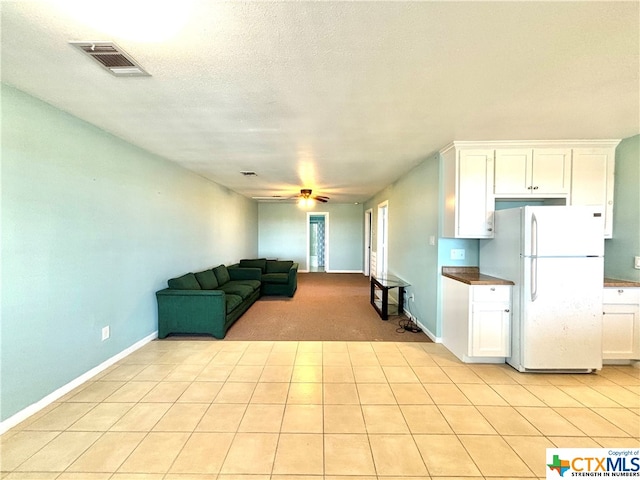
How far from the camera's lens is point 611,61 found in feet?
5.12

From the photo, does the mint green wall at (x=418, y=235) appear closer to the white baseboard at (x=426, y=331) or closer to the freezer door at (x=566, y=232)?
the white baseboard at (x=426, y=331)

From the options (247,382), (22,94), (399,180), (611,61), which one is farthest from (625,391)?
(22,94)

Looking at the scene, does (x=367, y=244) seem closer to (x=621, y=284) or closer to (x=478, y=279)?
(x=478, y=279)

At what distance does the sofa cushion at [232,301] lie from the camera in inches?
147

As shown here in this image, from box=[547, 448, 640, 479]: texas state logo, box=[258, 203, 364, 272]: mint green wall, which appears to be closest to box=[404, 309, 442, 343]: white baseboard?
box=[547, 448, 640, 479]: texas state logo

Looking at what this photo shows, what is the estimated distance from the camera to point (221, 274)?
511 cm

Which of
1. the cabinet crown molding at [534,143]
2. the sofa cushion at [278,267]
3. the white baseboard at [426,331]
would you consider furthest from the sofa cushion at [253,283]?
the cabinet crown molding at [534,143]

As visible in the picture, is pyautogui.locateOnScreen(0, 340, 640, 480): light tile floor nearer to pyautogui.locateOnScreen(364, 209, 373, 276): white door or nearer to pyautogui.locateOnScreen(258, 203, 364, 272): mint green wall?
pyautogui.locateOnScreen(364, 209, 373, 276): white door

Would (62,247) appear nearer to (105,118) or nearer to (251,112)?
(105,118)

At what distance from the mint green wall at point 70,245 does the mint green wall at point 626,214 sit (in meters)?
5.48

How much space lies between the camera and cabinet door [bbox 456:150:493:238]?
9.78 ft

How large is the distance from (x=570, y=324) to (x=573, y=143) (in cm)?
194

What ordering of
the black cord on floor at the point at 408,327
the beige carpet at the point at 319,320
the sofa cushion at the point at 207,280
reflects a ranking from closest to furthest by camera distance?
1. the beige carpet at the point at 319,320
2. the black cord on floor at the point at 408,327
3. the sofa cushion at the point at 207,280

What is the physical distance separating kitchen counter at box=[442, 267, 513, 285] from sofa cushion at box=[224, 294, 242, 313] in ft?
9.51
